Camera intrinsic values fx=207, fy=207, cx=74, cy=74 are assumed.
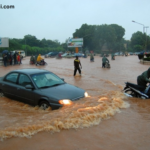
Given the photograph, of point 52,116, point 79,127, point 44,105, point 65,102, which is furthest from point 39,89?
point 79,127

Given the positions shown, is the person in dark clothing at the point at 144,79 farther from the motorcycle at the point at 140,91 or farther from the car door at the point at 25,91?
the car door at the point at 25,91

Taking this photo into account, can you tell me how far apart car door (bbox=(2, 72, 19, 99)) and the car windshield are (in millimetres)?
844

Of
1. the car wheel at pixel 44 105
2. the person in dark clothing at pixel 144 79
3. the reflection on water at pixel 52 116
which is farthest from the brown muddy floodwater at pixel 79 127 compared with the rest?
the person in dark clothing at pixel 144 79

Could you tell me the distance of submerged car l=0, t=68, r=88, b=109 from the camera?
6.05 m

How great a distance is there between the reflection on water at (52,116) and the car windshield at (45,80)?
2.67 ft

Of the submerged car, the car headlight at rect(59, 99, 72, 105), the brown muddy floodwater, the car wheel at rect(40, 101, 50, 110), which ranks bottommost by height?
the brown muddy floodwater

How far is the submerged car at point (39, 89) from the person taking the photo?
19.9 ft

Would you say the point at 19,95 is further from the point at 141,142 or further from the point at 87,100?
the point at 141,142

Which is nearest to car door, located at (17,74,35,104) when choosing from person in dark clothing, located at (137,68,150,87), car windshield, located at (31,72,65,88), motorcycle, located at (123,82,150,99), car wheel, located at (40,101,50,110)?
car windshield, located at (31,72,65,88)

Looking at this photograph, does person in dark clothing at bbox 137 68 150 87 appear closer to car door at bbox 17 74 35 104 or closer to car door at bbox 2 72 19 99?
car door at bbox 17 74 35 104

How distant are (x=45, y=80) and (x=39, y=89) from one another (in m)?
0.61

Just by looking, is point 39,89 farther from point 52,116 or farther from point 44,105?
Result: point 52,116

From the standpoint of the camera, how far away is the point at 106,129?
16.1 feet

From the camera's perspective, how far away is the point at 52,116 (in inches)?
212
